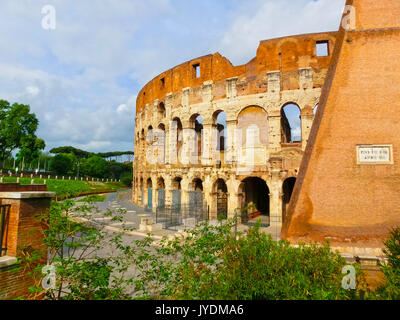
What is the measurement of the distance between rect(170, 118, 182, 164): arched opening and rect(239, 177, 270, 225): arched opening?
612 centimetres

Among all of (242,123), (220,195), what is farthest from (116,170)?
(242,123)

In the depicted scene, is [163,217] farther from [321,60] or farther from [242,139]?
[321,60]

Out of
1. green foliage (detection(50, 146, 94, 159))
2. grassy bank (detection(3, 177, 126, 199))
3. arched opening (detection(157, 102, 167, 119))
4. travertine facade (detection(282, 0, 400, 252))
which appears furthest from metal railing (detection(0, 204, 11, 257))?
green foliage (detection(50, 146, 94, 159))

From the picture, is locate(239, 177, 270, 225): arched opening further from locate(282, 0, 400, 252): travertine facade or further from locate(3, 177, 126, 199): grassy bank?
locate(3, 177, 126, 199): grassy bank

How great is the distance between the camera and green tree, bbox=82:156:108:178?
6406cm

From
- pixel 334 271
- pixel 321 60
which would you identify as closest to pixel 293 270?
pixel 334 271

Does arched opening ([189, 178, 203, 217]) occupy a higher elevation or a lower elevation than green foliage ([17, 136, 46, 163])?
lower

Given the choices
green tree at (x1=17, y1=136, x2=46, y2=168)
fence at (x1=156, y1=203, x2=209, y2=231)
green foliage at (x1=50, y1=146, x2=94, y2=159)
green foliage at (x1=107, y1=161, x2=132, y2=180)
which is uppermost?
green foliage at (x1=50, y1=146, x2=94, y2=159)

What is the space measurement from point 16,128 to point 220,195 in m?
37.9

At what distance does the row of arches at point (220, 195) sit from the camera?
1647 centimetres

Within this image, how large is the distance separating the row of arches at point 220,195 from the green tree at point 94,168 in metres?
47.7

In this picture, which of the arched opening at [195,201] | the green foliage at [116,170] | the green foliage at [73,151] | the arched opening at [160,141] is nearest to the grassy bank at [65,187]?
the arched opening at [160,141]

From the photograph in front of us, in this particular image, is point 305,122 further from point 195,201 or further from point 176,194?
point 176,194

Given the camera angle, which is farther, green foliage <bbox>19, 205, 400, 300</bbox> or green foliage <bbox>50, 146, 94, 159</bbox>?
green foliage <bbox>50, 146, 94, 159</bbox>
